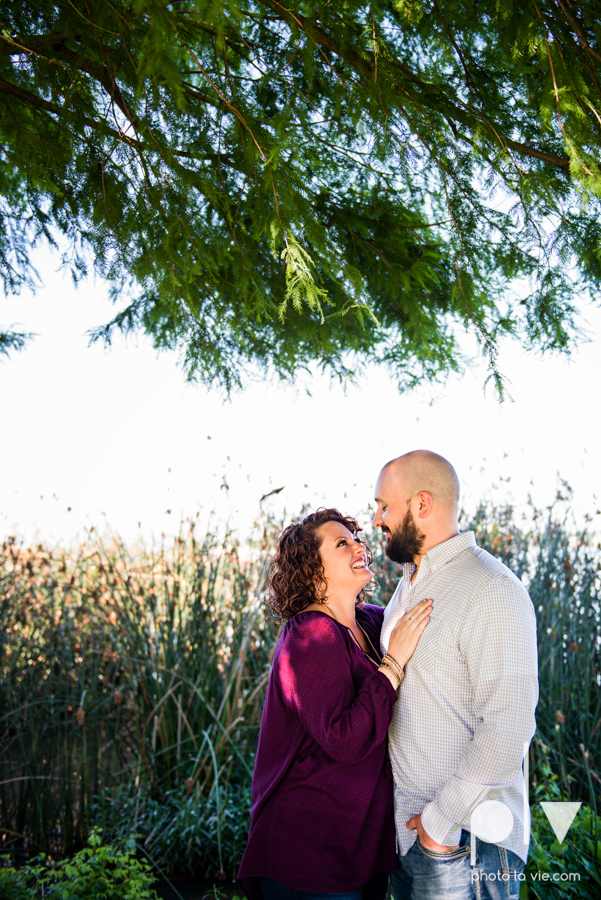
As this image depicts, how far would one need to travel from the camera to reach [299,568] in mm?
2082

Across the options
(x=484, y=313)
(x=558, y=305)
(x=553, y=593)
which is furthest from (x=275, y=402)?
(x=553, y=593)

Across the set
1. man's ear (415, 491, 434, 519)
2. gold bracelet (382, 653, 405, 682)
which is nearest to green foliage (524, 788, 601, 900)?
gold bracelet (382, 653, 405, 682)

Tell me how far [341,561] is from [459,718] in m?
0.58

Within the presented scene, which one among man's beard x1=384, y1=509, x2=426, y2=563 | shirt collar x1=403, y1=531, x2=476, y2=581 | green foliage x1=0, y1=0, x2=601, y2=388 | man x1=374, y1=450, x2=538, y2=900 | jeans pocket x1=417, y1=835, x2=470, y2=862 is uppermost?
green foliage x1=0, y1=0, x2=601, y2=388

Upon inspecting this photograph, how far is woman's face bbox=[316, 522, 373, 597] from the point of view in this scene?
2062mm

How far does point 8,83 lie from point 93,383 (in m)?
2.52

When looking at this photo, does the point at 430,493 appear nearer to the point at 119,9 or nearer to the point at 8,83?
the point at 119,9

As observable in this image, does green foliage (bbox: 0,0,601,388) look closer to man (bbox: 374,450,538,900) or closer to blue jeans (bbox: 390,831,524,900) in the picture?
man (bbox: 374,450,538,900)

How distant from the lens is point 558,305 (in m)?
2.53

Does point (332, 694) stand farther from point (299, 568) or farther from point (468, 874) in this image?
point (468, 874)

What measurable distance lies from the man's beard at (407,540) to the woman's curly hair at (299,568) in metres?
0.23

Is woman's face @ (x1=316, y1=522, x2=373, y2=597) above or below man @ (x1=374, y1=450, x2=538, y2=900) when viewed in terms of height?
above

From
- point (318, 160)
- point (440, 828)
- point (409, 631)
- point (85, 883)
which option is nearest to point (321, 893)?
point (440, 828)

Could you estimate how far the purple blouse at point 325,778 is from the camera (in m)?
1.72
